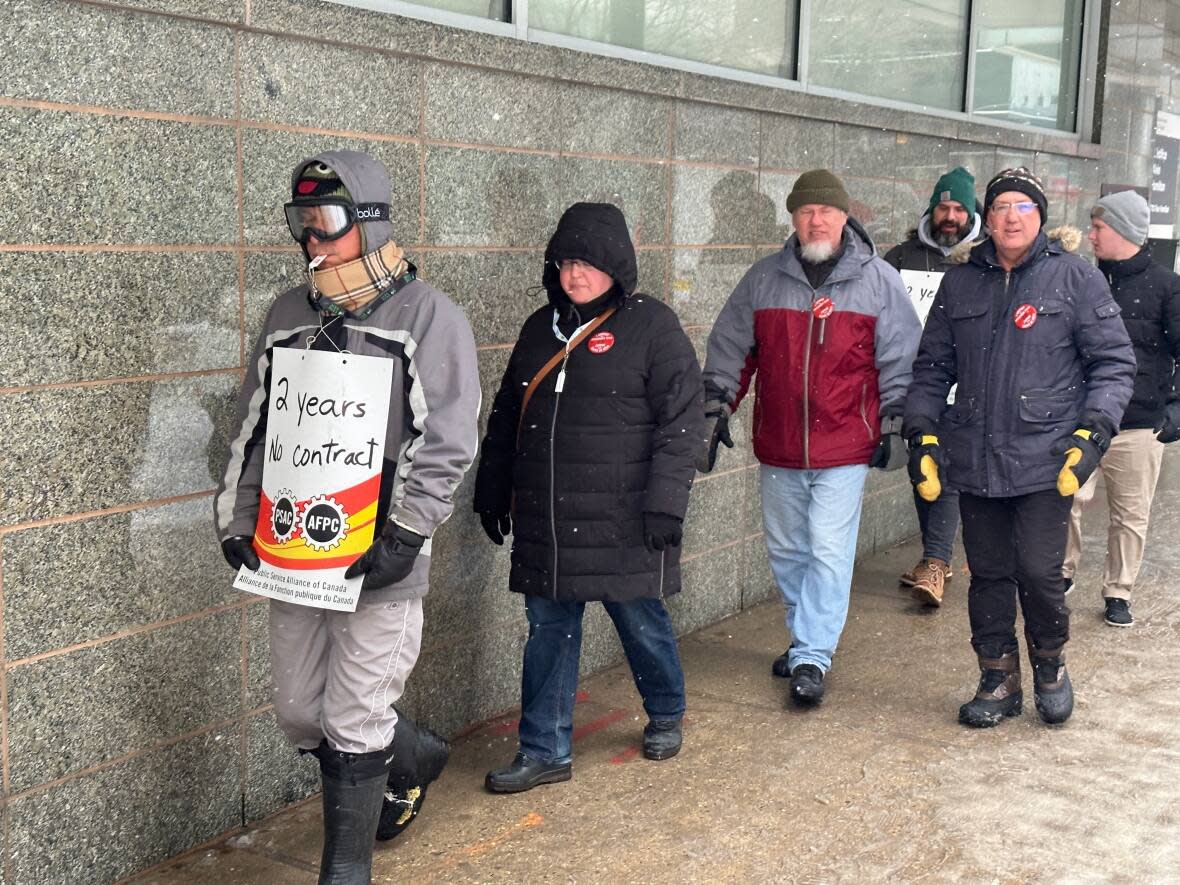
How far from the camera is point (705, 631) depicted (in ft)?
21.5

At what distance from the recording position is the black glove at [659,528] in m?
4.45

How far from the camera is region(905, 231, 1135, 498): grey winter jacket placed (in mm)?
4938

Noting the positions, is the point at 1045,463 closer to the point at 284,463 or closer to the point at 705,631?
the point at 705,631

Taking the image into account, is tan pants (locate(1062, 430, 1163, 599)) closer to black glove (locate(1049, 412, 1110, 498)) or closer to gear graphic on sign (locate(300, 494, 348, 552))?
black glove (locate(1049, 412, 1110, 498))

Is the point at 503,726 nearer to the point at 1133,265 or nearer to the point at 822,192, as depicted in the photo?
the point at 822,192

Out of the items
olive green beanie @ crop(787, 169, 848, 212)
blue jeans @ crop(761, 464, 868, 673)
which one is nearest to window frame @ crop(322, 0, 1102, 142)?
olive green beanie @ crop(787, 169, 848, 212)

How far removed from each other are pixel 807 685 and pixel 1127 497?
2156 mm

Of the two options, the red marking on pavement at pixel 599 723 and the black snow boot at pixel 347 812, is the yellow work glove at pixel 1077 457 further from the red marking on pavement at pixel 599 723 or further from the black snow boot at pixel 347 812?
the black snow boot at pixel 347 812

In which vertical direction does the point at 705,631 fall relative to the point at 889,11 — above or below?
below

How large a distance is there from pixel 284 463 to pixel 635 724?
2107mm

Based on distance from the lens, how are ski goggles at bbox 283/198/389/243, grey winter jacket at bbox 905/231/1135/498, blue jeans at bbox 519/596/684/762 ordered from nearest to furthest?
ski goggles at bbox 283/198/389/243
blue jeans at bbox 519/596/684/762
grey winter jacket at bbox 905/231/1135/498

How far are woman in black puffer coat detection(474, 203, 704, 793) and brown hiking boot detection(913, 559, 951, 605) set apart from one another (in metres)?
2.53

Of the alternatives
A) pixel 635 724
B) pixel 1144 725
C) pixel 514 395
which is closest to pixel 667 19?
pixel 514 395

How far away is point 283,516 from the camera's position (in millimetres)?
3676
